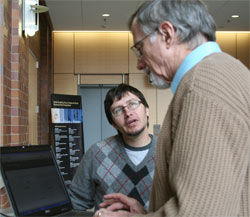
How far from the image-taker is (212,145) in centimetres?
78

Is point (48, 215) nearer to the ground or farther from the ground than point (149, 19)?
nearer to the ground

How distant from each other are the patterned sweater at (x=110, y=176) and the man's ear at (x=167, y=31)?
1010 mm

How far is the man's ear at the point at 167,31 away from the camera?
0.95 m

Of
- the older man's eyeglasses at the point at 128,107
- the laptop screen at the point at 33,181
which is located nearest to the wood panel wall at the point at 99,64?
the older man's eyeglasses at the point at 128,107

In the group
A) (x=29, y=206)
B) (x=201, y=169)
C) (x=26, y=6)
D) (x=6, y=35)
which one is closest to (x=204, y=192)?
(x=201, y=169)

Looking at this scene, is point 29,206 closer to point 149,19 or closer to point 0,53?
point 149,19

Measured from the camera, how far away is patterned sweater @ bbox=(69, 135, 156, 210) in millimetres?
1838

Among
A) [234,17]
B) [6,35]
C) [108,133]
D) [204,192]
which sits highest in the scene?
[234,17]

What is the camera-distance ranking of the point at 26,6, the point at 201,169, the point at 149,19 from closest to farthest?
the point at 201,169, the point at 149,19, the point at 26,6

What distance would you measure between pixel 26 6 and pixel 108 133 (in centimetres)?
495

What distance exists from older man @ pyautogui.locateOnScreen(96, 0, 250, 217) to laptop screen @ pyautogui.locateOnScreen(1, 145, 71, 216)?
53 cm

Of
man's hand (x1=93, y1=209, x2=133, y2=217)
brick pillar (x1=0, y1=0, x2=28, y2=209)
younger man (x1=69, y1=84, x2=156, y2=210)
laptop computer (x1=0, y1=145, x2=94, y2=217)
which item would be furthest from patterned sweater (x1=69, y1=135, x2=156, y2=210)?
brick pillar (x1=0, y1=0, x2=28, y2=209)

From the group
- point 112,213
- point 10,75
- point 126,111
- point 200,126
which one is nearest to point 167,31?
point 200,126

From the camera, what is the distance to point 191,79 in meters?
0.84
